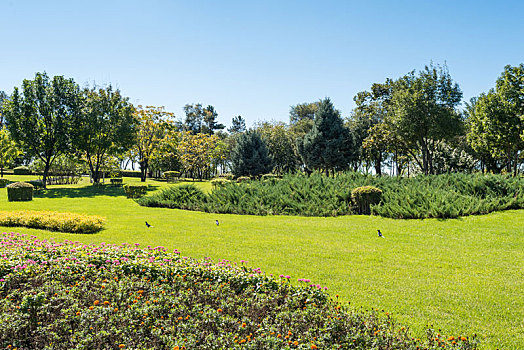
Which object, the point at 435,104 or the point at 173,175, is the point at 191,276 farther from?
the point at 173,175

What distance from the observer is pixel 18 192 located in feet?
62.3

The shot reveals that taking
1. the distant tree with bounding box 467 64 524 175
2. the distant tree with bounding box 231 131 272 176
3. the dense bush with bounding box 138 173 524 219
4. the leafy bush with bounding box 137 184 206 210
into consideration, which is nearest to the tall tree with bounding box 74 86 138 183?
the distant tree with bounding box 231 131 272 176

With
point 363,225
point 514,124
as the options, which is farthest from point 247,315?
point 514,124

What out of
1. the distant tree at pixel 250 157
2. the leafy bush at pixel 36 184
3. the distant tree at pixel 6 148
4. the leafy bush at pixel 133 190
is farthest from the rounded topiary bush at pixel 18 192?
the distant tree at pixel 6 148

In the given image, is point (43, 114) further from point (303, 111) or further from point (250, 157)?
point (303, 111)

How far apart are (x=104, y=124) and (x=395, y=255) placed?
27.9 meters

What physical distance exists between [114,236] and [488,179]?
14.4 m

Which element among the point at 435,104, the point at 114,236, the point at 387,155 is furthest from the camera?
the point at 387,155

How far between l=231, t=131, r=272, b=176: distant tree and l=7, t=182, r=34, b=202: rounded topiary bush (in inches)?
686

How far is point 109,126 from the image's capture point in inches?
1155

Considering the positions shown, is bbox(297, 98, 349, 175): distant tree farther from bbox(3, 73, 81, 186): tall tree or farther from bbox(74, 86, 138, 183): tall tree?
bbox(3, 73, 81, 186): tall tree

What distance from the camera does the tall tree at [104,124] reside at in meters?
28.1

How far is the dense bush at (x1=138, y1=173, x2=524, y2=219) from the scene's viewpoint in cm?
1138

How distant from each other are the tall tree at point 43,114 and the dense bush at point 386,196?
672 inches
